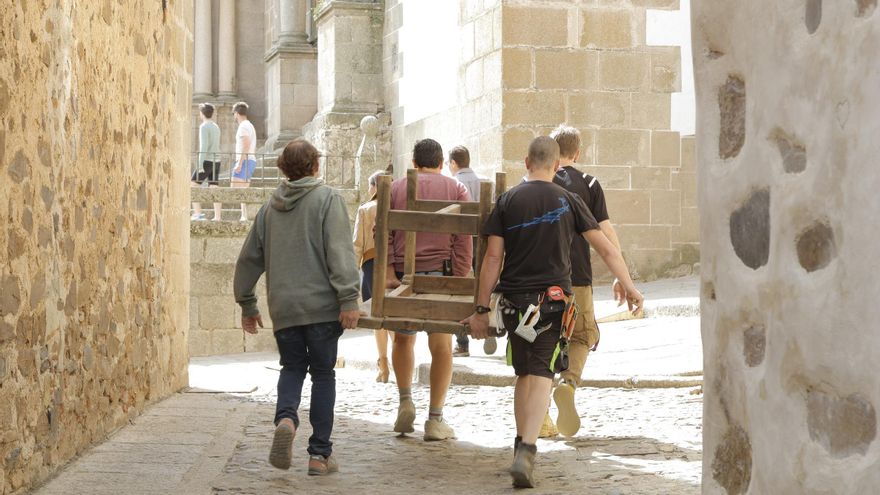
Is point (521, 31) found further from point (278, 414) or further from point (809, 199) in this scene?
point (809, 199)

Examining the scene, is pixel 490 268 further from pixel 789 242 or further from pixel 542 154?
pixel 789 242

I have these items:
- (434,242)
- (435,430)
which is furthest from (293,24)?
(435,430)

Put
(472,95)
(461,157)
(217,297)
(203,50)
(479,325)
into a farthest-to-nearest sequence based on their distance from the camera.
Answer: (203,50), (217,297), (472,95), (461,157), (479,325)

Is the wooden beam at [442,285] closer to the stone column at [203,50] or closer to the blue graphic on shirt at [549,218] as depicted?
the blue graphic on shirt at [549,218]

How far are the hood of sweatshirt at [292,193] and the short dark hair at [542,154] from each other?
3.18 ft

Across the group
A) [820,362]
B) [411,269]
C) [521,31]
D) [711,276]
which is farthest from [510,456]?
[521,31]

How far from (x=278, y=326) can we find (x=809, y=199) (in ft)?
13.3

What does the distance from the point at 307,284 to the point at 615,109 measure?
8.87 metres

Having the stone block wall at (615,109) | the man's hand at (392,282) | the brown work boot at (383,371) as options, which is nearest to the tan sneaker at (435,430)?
the man's hand at (392,282)

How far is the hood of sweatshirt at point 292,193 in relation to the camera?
6352mm

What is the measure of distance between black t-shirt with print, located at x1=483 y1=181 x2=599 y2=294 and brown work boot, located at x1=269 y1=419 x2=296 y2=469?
1101mm

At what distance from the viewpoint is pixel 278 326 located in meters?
6.28

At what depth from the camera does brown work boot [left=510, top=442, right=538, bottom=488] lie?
5.88 m

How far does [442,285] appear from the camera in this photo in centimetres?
709
